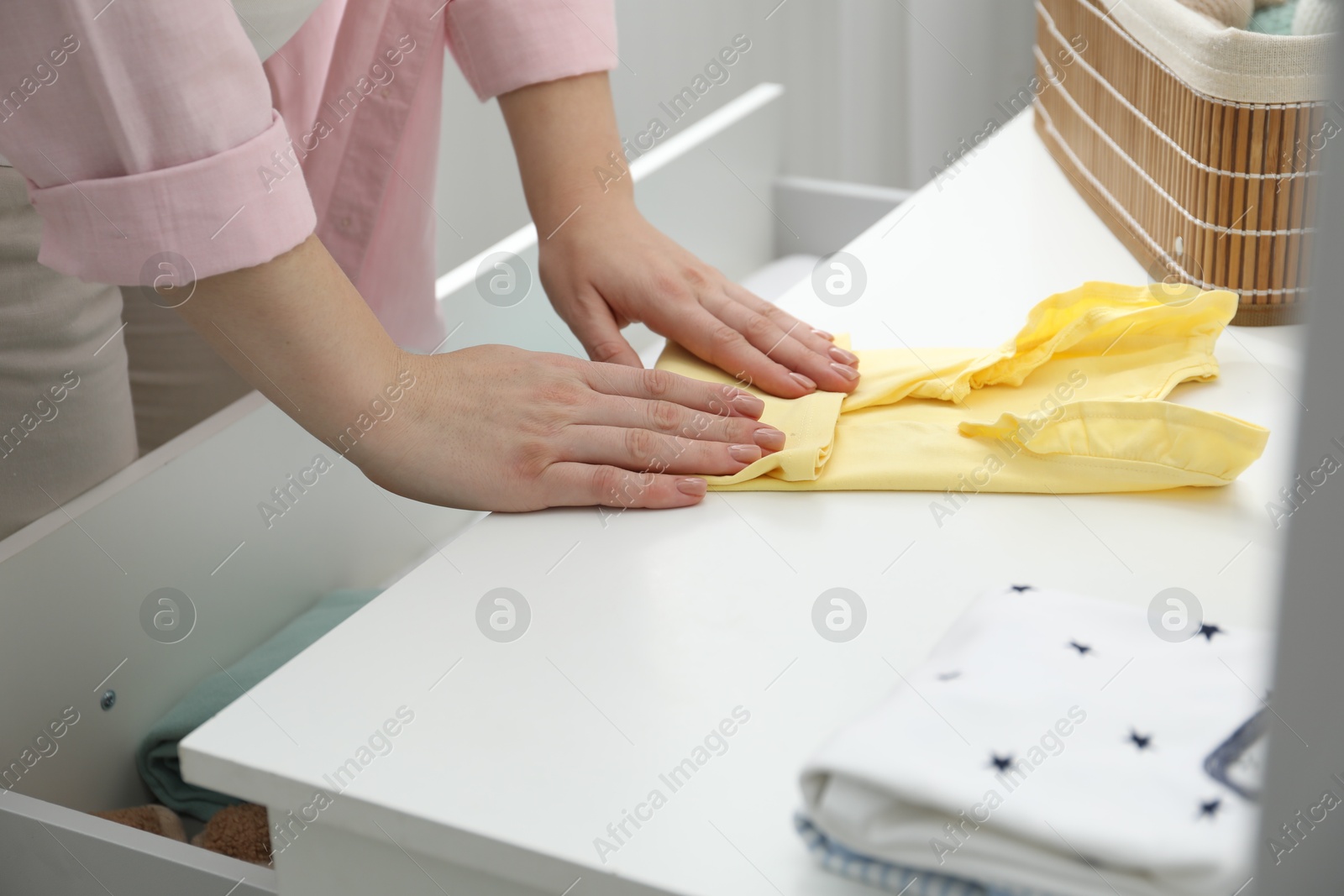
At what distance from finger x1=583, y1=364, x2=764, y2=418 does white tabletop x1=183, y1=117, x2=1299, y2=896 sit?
0.07 metres

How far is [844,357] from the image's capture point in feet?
2.23

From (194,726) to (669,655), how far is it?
387 millimetres

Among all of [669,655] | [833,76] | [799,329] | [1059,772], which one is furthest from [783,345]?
[833,76]

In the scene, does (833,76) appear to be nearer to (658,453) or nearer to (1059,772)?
(658,453)

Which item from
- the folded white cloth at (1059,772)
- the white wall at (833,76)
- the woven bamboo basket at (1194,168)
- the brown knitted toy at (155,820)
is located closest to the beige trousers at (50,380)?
the brown knitted toy at (155,820)

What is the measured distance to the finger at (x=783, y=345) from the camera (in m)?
0.67

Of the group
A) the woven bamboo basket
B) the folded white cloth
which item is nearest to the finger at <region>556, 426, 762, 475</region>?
the folded white cloth

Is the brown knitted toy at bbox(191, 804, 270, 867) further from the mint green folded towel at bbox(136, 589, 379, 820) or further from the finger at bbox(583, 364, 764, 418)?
the finger at bbox(583, 364, 764, 418)

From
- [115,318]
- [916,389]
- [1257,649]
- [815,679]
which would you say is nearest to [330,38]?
[115,318]

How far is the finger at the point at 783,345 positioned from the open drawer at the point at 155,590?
33 centimetres

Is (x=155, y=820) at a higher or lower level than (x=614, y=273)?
lower

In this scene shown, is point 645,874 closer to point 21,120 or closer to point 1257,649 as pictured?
point 1257,649

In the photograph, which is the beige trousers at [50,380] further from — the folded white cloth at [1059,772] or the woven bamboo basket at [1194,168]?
the woven bamboo basket at [1194,168]

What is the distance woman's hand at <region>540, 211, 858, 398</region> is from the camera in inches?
26.8
